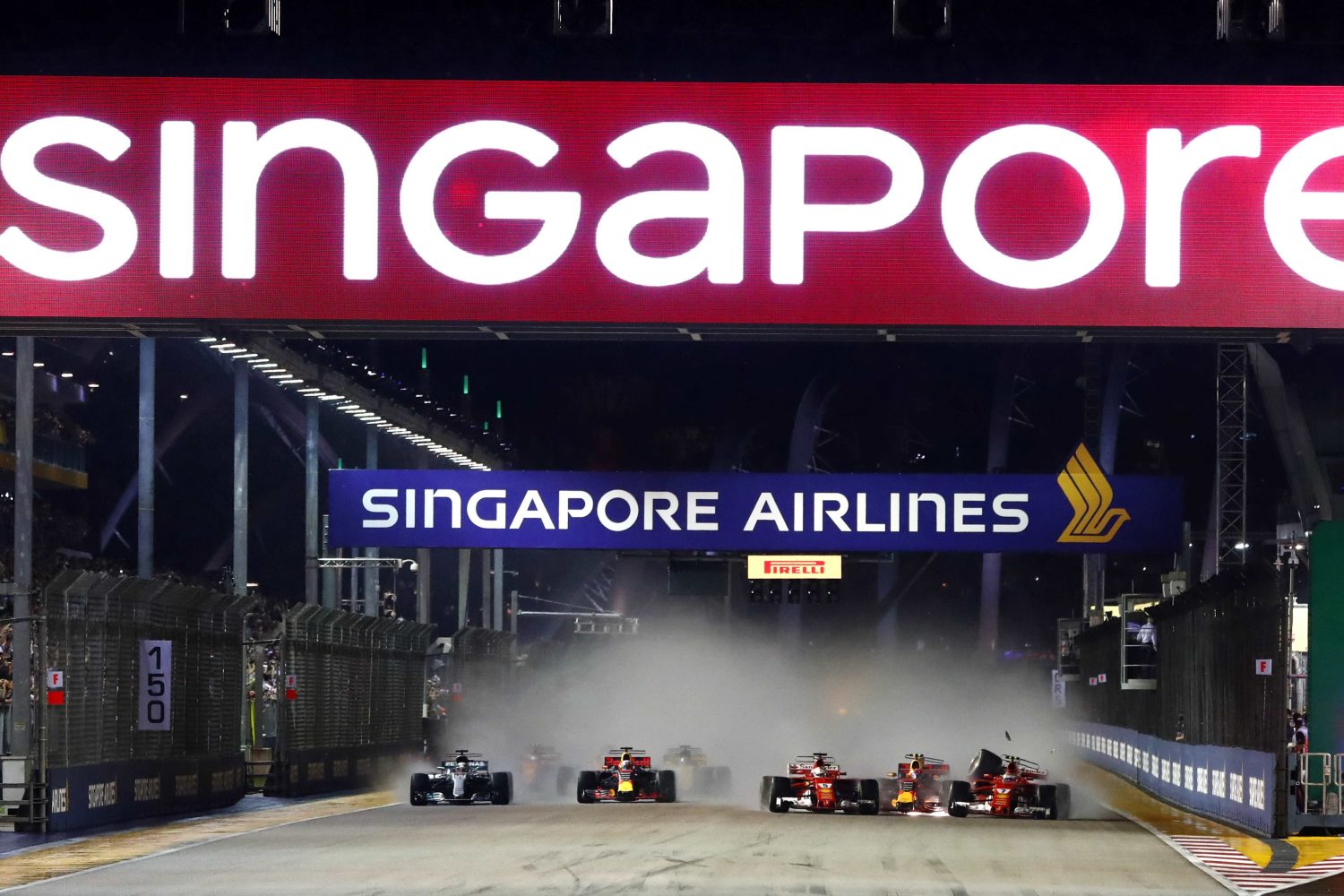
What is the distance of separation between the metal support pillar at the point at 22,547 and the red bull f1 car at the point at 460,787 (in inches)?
278

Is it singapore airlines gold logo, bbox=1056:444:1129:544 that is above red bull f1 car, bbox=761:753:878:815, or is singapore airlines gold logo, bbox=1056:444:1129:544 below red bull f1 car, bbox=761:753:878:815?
above

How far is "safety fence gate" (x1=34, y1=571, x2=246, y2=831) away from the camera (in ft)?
83.0

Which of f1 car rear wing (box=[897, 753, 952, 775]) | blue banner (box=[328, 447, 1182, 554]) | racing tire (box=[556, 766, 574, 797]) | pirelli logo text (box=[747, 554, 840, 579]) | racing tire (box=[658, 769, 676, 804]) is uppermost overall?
blue banner (box=[328, 447, 1182, 554])

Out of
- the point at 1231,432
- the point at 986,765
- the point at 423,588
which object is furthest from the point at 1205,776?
the point at 423,588

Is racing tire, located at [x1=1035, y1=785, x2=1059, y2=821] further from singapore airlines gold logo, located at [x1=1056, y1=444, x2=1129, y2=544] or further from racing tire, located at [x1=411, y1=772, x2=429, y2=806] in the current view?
racing tire, located at [x1=411, y1=772, x2=429, y2=806]

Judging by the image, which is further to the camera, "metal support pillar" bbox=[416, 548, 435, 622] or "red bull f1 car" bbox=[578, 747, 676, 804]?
"metal support pillar" bbox=[416, 548, 435, 622]

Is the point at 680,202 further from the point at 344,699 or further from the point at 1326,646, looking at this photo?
the point at 344,699

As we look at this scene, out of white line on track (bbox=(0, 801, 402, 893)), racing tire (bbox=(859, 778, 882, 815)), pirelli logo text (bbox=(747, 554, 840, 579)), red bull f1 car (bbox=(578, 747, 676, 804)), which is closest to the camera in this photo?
white line on track (bbox=(0, 801, 402, 893))

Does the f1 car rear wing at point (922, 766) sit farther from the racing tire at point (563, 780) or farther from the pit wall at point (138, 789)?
the pit wall at point (138, 789)

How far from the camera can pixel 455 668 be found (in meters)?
53.0

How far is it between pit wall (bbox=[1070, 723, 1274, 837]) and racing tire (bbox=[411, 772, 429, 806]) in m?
12.3

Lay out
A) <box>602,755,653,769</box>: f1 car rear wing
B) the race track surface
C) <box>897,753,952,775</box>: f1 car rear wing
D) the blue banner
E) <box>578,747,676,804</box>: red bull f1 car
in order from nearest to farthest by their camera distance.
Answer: the race track surface → the blue banner → <box>897,753,952,775</box>: f1 car rear wing → <box>578,747,676,804</box>: red bull f1 car → <box>602,755,653,769</box>: f1 car rear wing

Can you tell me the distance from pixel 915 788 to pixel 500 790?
6.79 m

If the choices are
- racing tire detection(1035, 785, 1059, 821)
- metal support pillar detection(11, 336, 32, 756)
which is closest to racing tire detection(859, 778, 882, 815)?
racing tire detection(1035, 785, 1059, 821)
